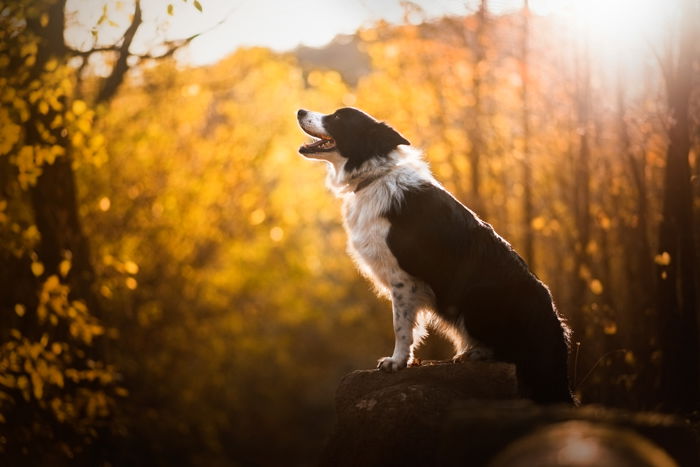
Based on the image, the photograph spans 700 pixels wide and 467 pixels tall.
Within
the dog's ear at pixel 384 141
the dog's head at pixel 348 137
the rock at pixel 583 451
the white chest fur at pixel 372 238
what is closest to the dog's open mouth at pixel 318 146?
the dog's head at pixel 348 137

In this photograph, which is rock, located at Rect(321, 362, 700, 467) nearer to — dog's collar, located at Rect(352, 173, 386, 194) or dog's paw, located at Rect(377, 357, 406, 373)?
dog's paw, located at Rect(377, 357, 406, 373)

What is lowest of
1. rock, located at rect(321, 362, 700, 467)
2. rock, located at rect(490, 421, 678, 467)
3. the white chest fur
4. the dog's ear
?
rock, located at rect(321, 362, 700, 467)

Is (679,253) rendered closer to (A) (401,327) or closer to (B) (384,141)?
(B) (384,141)

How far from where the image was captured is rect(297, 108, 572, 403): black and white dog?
567 centimetres

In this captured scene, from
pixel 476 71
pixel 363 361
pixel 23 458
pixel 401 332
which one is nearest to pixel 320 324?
pixel 363 361

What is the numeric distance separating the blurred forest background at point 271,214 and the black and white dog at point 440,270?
1.49 m

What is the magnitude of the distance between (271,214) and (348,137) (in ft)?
46.7

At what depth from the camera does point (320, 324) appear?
25781mm

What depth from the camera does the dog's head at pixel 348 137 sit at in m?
6.57

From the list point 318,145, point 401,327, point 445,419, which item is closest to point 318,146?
point 318,145

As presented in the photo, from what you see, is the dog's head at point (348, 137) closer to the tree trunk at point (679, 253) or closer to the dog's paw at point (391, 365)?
the dog's paw at point (391, 365)

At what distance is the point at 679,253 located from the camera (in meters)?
7.96

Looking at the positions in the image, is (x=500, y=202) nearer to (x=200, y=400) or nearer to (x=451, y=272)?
(x=200, y=400)

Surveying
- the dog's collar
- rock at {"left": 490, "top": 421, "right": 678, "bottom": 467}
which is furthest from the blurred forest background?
rock at {"left": 490, "top": 421, "right": 678, "bottom": 467}
